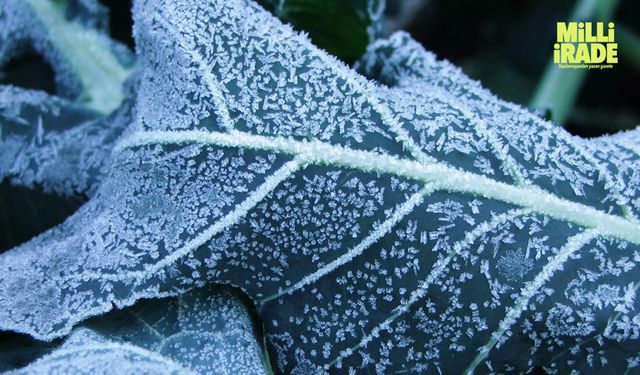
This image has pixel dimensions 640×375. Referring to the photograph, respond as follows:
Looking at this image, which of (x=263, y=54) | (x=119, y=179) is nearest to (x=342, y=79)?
(x=263, y=54)

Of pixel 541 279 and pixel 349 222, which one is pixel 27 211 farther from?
pixel 541 279

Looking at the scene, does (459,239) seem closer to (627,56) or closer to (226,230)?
(226,230)

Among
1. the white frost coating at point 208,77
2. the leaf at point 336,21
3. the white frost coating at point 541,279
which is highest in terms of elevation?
the leaf at point 336,21

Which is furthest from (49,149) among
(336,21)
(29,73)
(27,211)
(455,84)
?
(455,84)

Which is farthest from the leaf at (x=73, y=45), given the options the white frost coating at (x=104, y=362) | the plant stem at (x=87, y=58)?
the white frost coating at (x=104, y=362)

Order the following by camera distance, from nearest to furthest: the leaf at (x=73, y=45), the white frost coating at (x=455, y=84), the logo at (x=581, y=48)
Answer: the white frost coating at (x=455, y=84) < the leaf at (x=73, y=45) < the logo at (x=581, y=48)

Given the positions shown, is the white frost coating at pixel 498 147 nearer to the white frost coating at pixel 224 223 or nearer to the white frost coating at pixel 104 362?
the white frost coating at pixel 224 223

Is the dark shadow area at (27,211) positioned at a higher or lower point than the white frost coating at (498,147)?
lower
